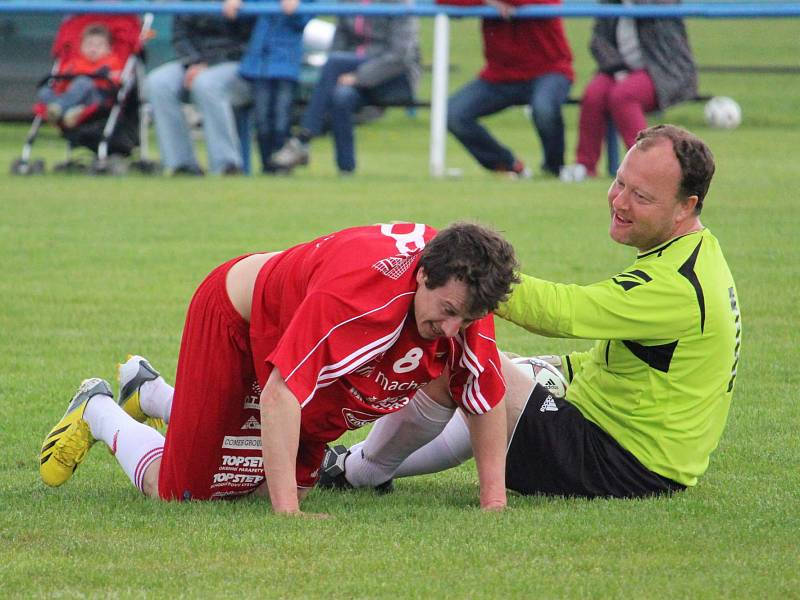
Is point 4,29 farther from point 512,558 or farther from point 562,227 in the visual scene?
point 512,558

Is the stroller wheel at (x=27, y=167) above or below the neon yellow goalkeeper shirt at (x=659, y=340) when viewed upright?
below

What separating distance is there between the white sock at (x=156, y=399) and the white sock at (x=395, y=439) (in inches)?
35.1

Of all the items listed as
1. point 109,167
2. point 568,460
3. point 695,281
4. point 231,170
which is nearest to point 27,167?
point 109,167

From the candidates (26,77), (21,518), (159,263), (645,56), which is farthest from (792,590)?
(26,77)

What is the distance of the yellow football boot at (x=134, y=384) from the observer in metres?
5.55

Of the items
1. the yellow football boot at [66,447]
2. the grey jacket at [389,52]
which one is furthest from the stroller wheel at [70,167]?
the yellow football boot at [66,447]

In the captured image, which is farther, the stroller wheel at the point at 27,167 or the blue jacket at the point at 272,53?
the stroller wheel at the point at 27,167

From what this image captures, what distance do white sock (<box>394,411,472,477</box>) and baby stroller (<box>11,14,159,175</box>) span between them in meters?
9.48

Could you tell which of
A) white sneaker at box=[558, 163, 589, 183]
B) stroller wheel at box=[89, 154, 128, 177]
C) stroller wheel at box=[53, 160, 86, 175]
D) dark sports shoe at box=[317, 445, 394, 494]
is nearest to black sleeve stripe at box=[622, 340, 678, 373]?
dark sports shoe at box=[317, 445, 394, 494]

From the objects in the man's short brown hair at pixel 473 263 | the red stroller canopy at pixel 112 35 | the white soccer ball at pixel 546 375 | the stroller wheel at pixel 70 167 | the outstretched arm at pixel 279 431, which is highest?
the man's short brown hair at pixel 473 263

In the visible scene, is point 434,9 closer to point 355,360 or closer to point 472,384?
point 472,384

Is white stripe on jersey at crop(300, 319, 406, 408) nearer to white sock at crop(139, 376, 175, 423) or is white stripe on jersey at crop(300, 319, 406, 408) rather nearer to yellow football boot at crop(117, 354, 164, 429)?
white sock at crop(139, 376, 175, 423)

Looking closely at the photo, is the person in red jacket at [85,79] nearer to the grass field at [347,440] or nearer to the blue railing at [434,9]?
the blue railing at [434,9]

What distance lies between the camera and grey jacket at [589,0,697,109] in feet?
41.6
